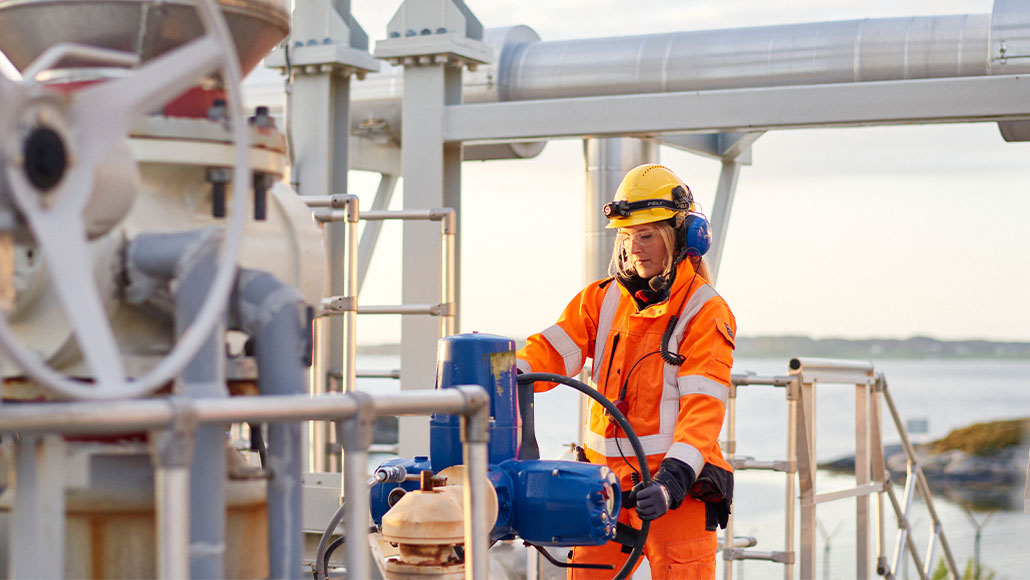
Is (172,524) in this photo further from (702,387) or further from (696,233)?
(696,233)

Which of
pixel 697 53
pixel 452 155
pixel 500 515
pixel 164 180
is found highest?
pixel 697 53

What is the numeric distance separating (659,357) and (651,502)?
53 centimetres

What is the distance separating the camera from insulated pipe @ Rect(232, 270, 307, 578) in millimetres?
1898

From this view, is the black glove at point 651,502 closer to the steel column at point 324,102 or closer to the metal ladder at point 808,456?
the metal ladder at point 808,456

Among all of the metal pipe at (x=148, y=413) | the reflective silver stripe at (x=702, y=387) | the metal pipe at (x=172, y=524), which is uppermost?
the metal pipe at (x=148, y=413)

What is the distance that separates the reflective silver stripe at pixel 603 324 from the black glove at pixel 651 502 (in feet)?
1.96

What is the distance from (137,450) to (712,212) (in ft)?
19.3

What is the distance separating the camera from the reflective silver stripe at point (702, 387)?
10.2 feet

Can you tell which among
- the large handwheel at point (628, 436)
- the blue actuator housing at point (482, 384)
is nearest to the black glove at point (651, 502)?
the large handwheel at point (628, 436)

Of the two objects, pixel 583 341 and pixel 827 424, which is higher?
Result: pixel 583 341

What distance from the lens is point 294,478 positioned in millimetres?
1953

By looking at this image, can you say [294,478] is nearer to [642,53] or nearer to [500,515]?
[500,515]

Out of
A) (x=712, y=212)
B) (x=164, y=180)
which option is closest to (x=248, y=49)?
(x=164, y=180)

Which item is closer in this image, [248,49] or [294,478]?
[294,478]
